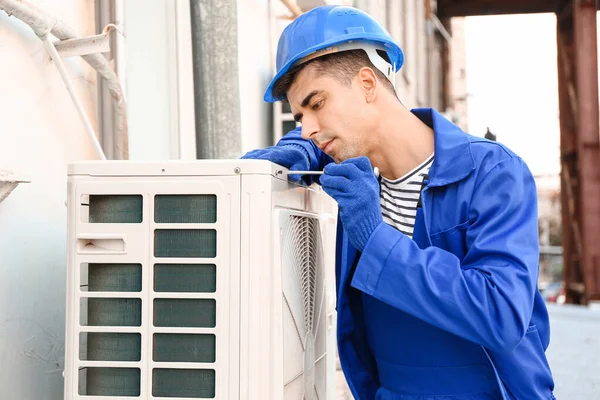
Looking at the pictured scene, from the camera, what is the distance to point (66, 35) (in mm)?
2268

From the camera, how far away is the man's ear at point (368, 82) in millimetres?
2049

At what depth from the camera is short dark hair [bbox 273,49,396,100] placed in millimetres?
1990

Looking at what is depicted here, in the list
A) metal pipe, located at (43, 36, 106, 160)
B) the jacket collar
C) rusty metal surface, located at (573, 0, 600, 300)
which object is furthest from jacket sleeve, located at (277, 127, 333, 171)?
rusty metal surface, located at (573, 0, 600, 300)

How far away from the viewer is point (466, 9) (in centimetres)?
1625

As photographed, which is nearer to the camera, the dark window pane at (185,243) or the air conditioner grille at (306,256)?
the dark window pane at (185,243)

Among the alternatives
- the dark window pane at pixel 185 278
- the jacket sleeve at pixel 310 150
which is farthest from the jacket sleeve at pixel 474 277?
the jacket sleeve at pixel 310 150

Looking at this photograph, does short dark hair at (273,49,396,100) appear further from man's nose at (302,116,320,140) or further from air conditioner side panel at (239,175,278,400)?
air conditioner side panel at (239,175,278,400)

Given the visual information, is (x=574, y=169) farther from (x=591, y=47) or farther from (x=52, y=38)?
(x=52, y=38)

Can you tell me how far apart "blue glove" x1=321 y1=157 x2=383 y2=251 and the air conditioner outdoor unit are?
0.16 meters

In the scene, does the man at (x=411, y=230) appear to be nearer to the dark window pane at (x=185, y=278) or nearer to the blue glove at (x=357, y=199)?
the blue glove at (x=357, y=199)

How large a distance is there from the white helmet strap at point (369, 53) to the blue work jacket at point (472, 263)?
0.18 meters

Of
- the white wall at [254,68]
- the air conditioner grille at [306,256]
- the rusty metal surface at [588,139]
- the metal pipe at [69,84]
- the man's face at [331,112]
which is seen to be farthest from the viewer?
the rusty metal surface at [588,139]

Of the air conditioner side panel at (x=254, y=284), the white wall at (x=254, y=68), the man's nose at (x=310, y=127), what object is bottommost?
the air conditioner side panel at (x=254, y=284)

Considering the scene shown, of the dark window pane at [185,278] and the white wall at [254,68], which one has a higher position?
the white wall at [254,68]
